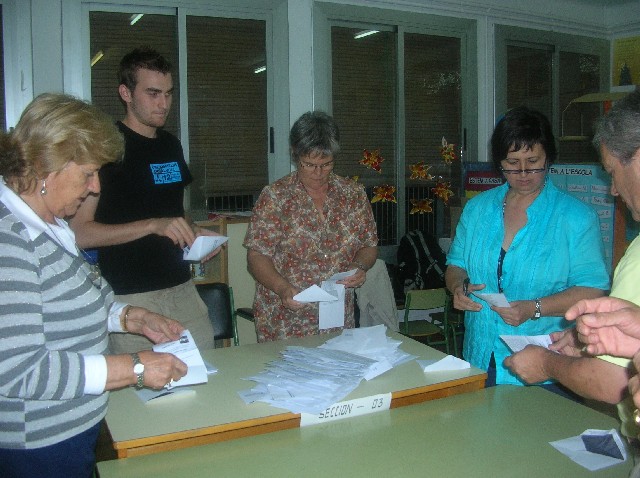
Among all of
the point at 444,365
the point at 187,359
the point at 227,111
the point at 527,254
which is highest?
the point at 227,111

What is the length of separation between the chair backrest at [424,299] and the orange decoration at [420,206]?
1.37m

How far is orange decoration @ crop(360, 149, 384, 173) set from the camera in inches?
209

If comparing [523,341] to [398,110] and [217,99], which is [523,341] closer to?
[217,99]

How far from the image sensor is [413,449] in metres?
1.67

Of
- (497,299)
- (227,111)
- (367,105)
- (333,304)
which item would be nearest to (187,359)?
(333,304)

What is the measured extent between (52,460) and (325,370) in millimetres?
892

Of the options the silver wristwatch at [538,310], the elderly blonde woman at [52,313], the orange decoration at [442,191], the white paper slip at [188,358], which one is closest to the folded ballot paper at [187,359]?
the white paper slip at [188,358]

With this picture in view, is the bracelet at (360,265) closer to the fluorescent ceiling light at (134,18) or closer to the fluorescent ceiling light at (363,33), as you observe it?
the fluorescent ceiling light at (134,18)

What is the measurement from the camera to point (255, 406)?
186 centimetres

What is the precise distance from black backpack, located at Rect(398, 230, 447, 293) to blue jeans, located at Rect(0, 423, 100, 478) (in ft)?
12.5

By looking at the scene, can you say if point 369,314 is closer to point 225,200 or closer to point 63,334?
point 225,200

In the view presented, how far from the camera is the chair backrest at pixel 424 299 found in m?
4.25

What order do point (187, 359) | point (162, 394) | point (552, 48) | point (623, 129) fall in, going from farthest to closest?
point (552, 48) < point (162, 394) < point (187, 359) < point (623, 129)

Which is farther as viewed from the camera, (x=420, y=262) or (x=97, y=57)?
(x=420, y=262)
